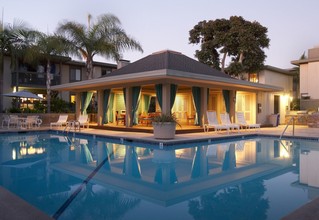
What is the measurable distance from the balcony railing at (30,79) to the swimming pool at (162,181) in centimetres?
1435

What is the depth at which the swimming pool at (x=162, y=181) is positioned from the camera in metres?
4.39

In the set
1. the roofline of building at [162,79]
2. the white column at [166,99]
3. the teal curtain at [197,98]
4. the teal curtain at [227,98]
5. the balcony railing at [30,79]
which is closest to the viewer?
the roofline of building at [162,79]

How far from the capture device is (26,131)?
53.7ft

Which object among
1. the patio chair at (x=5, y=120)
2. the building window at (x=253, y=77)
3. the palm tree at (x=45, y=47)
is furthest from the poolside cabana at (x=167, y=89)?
the patio chair at (x=5, y=120)

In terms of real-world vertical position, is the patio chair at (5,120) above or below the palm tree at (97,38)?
below

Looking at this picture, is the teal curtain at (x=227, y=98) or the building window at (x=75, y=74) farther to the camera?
the building window at (x=75, y=74)

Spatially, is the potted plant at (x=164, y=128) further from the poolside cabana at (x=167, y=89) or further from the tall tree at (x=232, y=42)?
the tall tree at (x=232, y=42)

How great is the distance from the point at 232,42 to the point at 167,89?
47.4 feet

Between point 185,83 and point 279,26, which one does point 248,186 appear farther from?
point 279,26

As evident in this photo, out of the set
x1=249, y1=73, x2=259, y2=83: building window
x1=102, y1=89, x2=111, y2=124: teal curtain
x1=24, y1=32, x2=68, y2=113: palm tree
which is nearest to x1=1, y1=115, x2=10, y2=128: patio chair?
x1=24, y1=32, x2=68, y2=113: palm tree

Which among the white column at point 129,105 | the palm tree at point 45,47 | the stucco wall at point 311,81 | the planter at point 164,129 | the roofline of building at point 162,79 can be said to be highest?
the palm tree at point 45,47

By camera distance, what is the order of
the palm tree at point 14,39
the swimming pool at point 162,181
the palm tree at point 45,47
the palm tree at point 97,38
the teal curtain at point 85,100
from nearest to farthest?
1. the swimming pool at point 162,181
2. the teal curtain at point 85,100
3. the palm tree at point 14,39
4. the palm tree at point 45,47
5. the palm tree at point 97,38

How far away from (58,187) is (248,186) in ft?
11.9

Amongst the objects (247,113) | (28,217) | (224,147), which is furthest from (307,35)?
(28,217)
